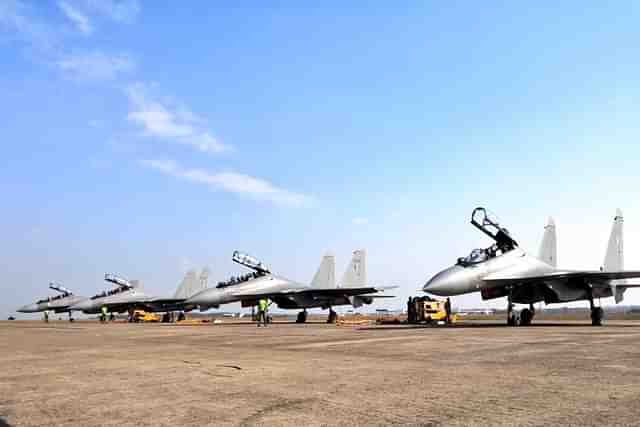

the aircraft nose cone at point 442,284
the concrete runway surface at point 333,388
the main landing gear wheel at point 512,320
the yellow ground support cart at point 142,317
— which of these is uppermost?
the aircraft nose cone at point 442,284

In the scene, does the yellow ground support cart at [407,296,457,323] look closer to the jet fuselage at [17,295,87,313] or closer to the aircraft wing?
the aircraft wing

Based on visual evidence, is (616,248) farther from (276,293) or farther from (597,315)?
(276,293)

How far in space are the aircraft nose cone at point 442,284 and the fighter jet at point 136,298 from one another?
3435 cm

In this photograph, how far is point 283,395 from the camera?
20.7 feet

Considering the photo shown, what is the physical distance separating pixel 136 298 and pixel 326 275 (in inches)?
902

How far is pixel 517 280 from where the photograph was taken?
78.8ft

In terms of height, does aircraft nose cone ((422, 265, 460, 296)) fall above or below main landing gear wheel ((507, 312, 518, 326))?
above

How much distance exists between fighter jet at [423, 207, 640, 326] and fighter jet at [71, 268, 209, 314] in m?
34.3

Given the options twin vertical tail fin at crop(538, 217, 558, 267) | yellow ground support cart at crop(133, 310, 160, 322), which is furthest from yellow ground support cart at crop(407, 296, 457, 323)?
yellow ground support cart at crop(133, 310, 160, 322)

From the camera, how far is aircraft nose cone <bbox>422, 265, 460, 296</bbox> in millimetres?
22047

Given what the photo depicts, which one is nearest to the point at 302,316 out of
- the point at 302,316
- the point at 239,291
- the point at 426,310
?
the point at 302,316

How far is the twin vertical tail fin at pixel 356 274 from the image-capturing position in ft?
138

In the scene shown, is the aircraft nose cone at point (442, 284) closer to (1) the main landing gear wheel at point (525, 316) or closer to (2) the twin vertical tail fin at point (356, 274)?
(1) the main landing gear wheel at point (525, 316)

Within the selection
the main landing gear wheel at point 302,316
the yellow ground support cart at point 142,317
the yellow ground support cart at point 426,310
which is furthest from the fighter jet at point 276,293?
the yellow ground support cart at point 142,317
